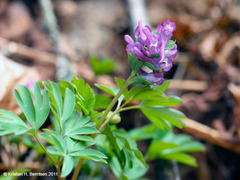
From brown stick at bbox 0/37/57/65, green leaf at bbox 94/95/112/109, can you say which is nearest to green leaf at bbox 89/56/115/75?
brown stick at bbox 0/37/57/65

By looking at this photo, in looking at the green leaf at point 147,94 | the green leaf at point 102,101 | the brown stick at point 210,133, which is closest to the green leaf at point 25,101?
the green leaf at point 102,101

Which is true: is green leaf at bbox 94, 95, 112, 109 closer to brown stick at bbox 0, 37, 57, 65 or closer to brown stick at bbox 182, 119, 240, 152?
brown stick at bbox 182, 119, 240, 152

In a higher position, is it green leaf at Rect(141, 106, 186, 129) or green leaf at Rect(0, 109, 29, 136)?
green leaf at Rect(0, 109, 29, 136)

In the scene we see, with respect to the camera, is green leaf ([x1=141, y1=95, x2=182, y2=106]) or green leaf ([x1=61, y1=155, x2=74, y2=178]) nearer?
green leaf ([x1=61, y1=155, x2=74, y2=178])

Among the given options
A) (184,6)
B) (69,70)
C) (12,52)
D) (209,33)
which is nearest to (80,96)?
(69,70)

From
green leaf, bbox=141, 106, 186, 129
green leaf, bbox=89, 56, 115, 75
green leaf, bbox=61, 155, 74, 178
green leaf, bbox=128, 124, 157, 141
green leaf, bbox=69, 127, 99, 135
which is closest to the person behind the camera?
green leaf, bbox=61, 155, 74, 178

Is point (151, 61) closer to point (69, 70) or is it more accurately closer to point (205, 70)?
point (69, 70)

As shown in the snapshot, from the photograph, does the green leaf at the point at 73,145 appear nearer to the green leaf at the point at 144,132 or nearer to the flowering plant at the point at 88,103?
the flowering plant at the point at 88,103

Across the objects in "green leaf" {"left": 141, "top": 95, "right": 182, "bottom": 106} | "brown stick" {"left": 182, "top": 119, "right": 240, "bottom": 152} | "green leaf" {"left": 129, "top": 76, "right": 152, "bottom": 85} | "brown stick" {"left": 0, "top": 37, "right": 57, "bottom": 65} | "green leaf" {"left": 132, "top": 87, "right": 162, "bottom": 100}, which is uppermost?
"green leaf" {"left": 129, "top": 76, "right": 152, "bottom": 85}

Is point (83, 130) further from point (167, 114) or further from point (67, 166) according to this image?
point (167, 114)
